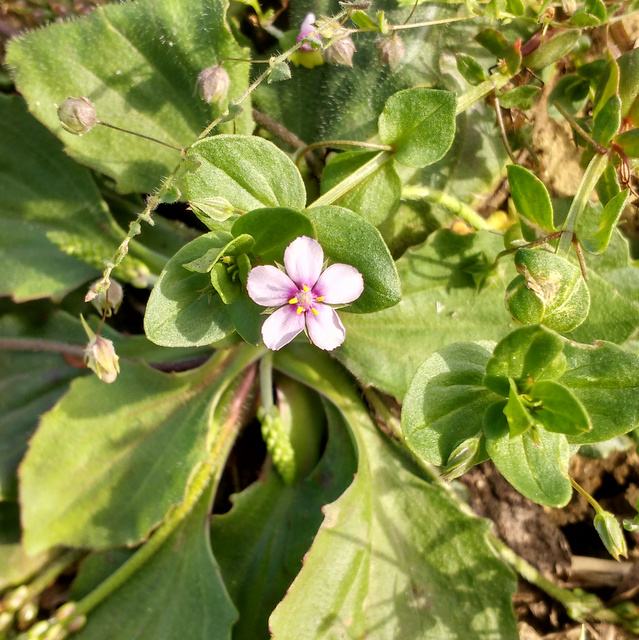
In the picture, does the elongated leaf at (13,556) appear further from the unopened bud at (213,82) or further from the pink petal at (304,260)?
the unopened bud at (213,82)

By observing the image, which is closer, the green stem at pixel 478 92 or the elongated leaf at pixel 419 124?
the elongated leaf at pixel 419 124

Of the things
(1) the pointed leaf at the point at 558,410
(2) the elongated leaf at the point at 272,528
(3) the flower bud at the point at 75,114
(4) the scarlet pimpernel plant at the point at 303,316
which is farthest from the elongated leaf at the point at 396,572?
(3) the flower bud at the point at 75,114

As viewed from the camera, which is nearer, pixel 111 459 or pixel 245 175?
pixel 245 175

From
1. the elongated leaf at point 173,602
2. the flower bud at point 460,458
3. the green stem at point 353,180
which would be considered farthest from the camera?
the elongated leaf at point 173,602

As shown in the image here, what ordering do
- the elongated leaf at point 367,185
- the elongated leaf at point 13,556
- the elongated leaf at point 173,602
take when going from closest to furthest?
1. the elongated leaf at point 367,185
2. the elongated leaf at point 173,602
3. the elongated leaf at point 13,556

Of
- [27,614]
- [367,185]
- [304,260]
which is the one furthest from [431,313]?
[27,614]

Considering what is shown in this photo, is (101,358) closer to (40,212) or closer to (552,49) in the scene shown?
(40,212)
